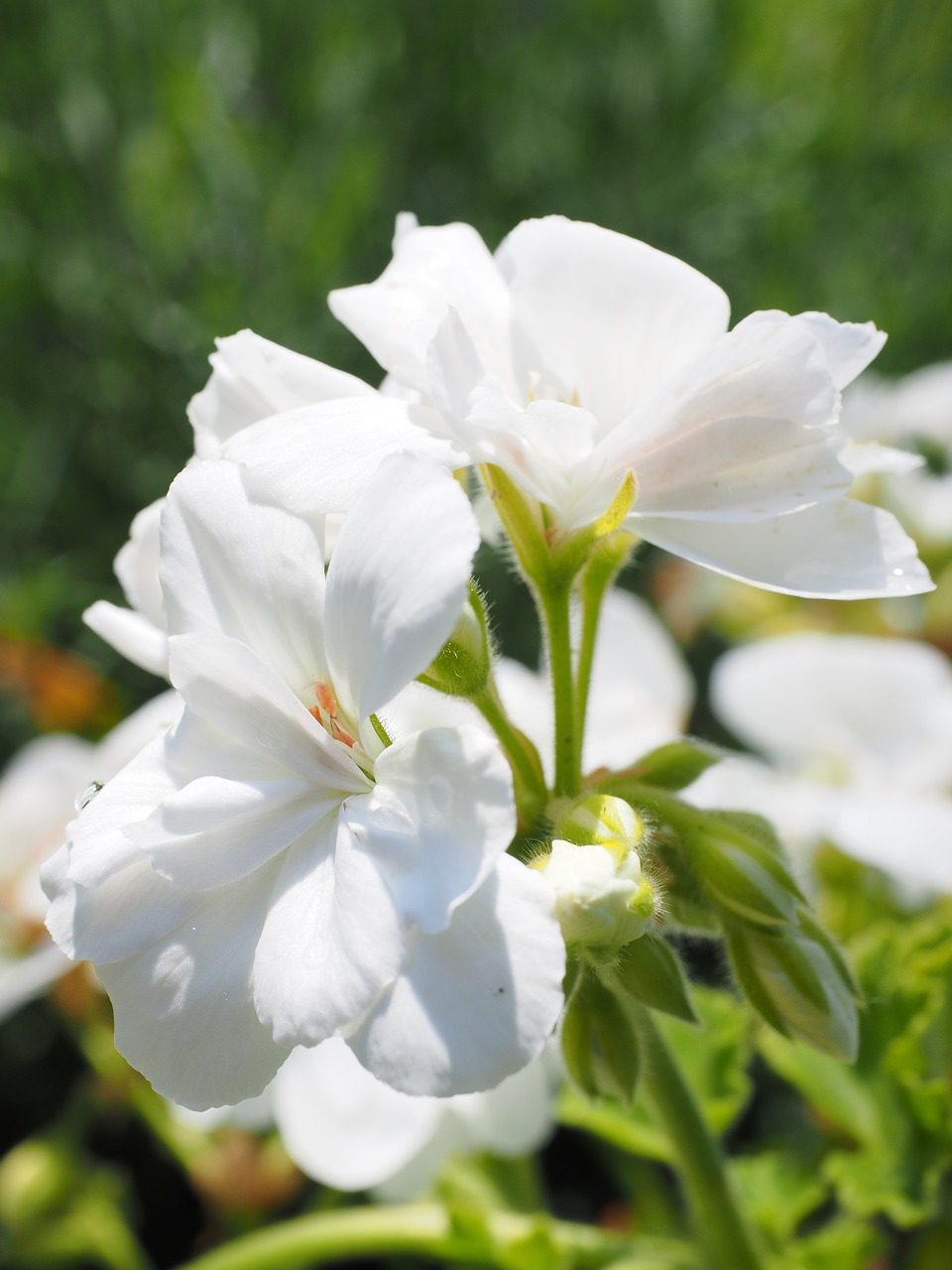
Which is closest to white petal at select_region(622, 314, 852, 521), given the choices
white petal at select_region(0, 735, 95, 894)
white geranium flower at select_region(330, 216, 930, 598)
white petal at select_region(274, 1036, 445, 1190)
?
white geranium flower at select_region(330, 216, 930, 598)

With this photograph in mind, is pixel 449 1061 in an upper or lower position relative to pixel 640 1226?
upper

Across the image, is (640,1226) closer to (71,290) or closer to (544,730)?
(544,730)

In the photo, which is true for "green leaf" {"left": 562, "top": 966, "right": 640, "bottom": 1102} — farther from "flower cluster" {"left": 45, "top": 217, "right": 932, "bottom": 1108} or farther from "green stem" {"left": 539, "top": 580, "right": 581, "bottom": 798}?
"green stem" {"left": 539, "top": 580, "right": 581, "bottom": 798}

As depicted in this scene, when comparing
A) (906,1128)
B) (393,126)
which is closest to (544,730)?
(906,1128)

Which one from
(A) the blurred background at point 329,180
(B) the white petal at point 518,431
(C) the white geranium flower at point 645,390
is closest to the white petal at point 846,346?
(C) the white geranium flower at point 645,390

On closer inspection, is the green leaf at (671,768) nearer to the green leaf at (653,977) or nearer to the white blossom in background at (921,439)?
the green leaf at (653,977)

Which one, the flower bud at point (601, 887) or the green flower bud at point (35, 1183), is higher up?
the flower bud at point (601, 887)

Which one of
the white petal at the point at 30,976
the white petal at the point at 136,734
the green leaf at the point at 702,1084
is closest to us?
the white petal at the point at 136,734
